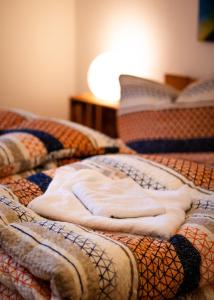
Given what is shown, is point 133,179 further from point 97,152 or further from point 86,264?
point 86,264

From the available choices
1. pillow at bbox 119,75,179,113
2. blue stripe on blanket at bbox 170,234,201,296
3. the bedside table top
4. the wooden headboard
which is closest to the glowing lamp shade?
the bedside table top

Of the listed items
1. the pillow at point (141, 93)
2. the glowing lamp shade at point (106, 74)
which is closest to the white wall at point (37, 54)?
the glowing lamp shade at point (106, 74)

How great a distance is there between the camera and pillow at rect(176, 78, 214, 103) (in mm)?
1926

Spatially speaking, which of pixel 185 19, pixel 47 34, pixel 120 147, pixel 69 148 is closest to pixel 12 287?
pixel 69 148

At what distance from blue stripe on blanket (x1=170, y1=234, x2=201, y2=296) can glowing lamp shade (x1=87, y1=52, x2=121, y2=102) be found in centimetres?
164

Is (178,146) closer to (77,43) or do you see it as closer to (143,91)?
(143,91)

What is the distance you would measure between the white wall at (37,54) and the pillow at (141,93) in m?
1.13

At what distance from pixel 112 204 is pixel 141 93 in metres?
1.01

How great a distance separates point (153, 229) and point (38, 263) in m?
0.32

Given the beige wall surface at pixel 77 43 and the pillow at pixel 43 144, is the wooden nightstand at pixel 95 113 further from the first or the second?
the pillow at pixel 43 144

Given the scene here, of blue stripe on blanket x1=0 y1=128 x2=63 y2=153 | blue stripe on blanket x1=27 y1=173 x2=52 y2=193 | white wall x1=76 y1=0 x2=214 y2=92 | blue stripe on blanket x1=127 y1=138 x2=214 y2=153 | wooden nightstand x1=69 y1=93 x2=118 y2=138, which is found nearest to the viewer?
blue stripe on blanket x1=27 y1=173 x2=52 y2=193

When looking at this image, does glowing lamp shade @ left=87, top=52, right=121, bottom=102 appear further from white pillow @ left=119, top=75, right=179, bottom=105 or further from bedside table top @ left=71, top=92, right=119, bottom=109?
white pillow @ left=119, top=75, right=179, bottom=105

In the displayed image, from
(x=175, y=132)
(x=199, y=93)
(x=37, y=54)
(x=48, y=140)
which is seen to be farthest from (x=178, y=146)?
(x=37, y=54)

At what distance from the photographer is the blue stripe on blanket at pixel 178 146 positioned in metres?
1.79
